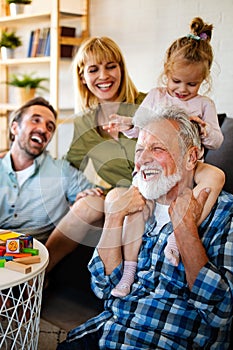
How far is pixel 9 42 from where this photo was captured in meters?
3.58

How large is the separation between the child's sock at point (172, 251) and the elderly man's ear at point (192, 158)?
223mm

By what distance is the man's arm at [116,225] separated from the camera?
1728 millimetres

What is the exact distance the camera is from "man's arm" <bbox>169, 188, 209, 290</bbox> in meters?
1.54

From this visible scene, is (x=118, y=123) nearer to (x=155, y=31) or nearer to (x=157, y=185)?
(x=157, y=185)

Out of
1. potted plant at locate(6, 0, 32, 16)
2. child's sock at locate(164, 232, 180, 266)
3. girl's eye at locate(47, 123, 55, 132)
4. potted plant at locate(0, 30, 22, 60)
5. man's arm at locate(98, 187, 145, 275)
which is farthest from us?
potted plant at locate(0, 30, 22, 60)

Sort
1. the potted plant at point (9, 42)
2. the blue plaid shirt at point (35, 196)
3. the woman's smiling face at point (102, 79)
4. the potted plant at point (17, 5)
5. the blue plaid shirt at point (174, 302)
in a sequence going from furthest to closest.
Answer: the potted plant at point (9, 42)
the potted plant at point (17, 5)
the blue plaid shirt at point (35, 196)
the woman's smiling face at point (102, 79)
the blue plaid shirt at point (174, 302)

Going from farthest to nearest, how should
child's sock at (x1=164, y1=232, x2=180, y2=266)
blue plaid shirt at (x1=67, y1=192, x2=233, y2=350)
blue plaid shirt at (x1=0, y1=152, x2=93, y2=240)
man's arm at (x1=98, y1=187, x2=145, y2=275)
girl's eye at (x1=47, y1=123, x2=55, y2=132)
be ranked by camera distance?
girl's eye at (x1=47, y1=123, x2=55, y2=132), blue plaid shirt at (x1=0, y1=152, x2=93, y2=240), man's arm at (x1=98, y1=187, x2=145, y2=275), child's sock at (x1=164, y1=232, x2=180, y2=266), blue plaid shirt at (x1=67, y1=192, x2=233, y2=350)

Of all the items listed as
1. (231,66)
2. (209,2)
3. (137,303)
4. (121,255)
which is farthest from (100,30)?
(137,303)

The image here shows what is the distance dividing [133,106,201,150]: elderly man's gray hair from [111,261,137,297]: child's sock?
1.45ft

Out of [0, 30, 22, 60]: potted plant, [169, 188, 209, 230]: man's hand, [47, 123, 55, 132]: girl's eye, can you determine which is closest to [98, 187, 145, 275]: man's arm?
[169, 188, 209, 230]: man's hand

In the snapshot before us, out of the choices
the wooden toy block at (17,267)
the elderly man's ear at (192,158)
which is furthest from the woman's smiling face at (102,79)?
the wooden toy block at (17,267)

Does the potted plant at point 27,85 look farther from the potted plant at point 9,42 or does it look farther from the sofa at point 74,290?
the sofa at point 74,290

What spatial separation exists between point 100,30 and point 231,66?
3.34 ft

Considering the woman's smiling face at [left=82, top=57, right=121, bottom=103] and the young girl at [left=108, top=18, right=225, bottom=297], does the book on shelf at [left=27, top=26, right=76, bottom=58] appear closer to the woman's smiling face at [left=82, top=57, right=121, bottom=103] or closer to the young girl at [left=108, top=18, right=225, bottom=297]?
the woman's smiling face at [left=82, top=57, right=121, bottom=103]
